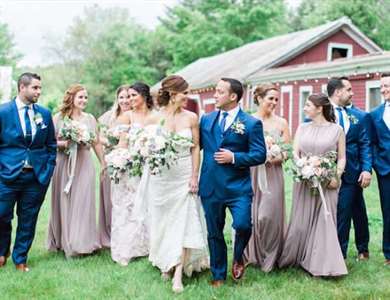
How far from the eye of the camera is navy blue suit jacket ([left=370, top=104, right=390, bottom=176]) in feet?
23.2

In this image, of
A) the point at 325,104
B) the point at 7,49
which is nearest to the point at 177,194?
the point at 325,104

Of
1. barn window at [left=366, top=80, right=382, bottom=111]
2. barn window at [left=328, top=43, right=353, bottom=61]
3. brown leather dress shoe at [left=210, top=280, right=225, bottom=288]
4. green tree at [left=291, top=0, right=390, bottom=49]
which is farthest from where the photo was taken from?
green tree at [left=291, top=0, right=390, bottom=49]

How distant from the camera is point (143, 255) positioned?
761cm

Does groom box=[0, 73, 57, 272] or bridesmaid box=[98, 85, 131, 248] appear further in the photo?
bridesmaid box=[98, 85, 131, 248]

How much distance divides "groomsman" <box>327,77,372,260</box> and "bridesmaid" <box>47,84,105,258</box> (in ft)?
10.8

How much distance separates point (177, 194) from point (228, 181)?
661mm

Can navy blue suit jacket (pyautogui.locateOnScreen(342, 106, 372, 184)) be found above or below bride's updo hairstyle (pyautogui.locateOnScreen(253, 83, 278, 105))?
below

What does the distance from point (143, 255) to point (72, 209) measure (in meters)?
1.16

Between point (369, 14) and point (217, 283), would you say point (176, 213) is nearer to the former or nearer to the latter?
point (217, 283)

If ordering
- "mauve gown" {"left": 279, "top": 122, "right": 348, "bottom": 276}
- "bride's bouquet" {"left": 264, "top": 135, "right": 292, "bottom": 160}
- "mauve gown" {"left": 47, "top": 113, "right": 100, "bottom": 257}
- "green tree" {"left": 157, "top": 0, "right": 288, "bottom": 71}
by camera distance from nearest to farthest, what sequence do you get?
1. "mauve gown" {"left": 279, "top": 122, "right": 348, "bottom": 276}
2. "bride's bouquet" {"left": 264, "top": 135, "right": 292, "bottom": 160}
3. "mauve gown" {"left": 47, "top": 113, "right": 100, "bottom": 257}
4. "green tree" {"left": 157, "top": 0, "right": 288, "bottom": 71}

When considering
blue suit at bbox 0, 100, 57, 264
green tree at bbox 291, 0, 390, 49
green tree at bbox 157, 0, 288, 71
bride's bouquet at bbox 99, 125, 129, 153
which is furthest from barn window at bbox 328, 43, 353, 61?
blue suit at bbox 0, 100, 57, 264

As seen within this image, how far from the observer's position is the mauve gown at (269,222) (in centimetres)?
696

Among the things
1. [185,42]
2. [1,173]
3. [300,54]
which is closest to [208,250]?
[1,173]

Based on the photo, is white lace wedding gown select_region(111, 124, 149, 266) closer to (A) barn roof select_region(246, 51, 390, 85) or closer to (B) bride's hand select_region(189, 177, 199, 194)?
(B) bride's hand select_region(189, 177, 199, 194)
